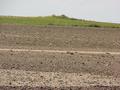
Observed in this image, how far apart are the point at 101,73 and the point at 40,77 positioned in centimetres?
225

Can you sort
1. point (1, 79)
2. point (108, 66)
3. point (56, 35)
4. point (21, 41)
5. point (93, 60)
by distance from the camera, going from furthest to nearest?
point (56, 35) → point (21, 41) → point (93, 60) → point (108, 66) → point (1, 79)

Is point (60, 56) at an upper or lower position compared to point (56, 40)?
upper

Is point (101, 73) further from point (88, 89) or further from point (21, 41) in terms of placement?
point (21, 41)

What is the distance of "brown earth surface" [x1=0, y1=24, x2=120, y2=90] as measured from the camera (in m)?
12.2

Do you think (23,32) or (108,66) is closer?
(108,66)

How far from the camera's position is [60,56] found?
15281 millimetres

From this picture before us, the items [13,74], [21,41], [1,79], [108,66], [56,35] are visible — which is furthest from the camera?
[56,35]

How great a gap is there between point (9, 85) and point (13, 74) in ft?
4.88

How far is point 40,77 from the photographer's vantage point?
1112 centimetres

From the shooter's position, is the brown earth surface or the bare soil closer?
the brown earth surface

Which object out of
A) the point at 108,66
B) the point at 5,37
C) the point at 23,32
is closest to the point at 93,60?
the point at 108,66

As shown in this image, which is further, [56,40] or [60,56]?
[56,40]

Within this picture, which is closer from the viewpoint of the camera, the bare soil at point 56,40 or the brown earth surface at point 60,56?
the brown earth surface at point 60,56

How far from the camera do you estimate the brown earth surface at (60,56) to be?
12211 mm
